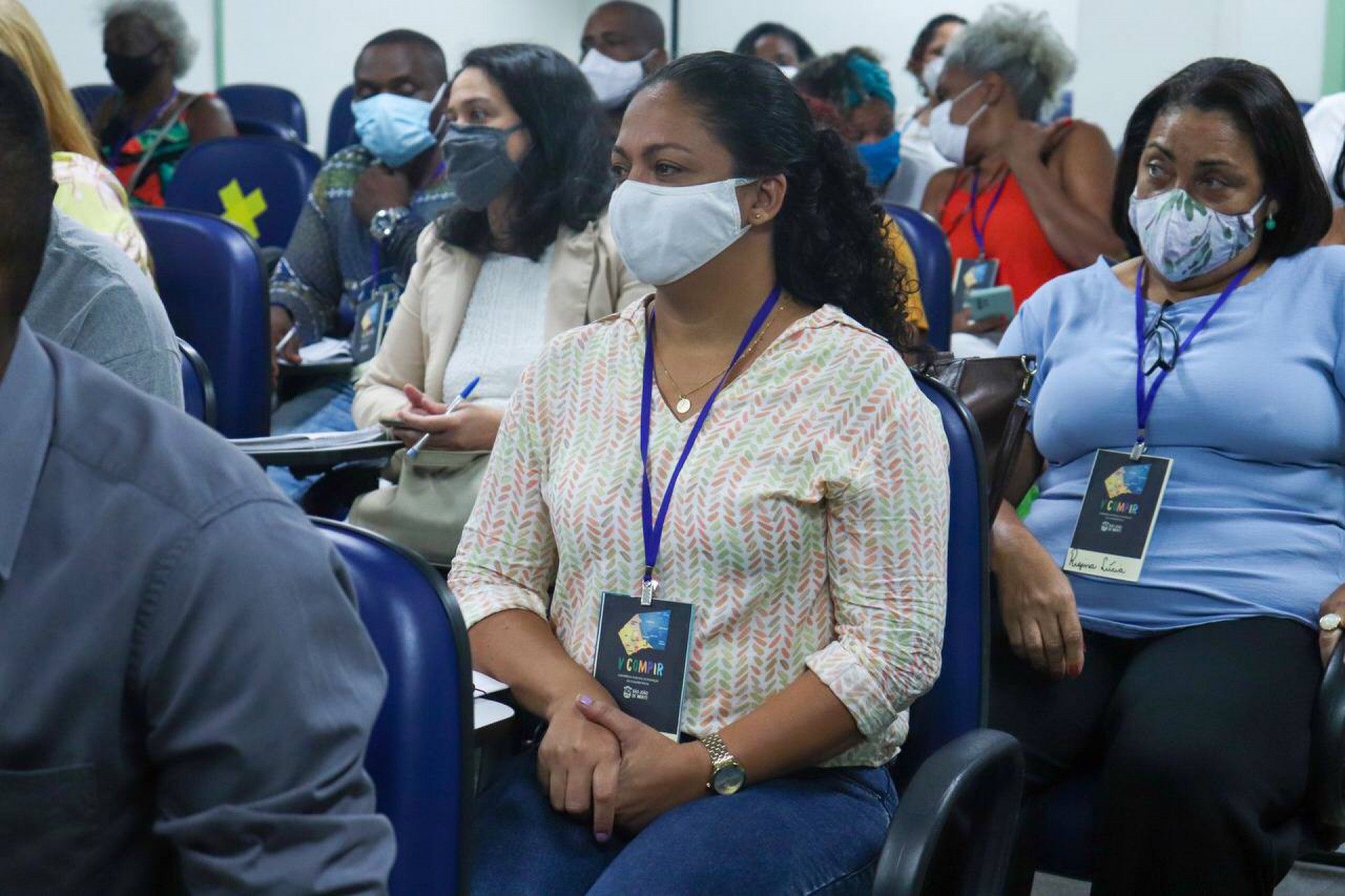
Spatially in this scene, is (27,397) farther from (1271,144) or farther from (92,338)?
(1271,144)

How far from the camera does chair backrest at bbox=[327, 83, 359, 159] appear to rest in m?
6.31

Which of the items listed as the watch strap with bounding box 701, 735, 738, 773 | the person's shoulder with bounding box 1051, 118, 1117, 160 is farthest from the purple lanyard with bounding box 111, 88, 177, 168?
the watch strap with bounding box 701, 735, 738, 773

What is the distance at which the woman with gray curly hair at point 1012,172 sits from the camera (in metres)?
3.55

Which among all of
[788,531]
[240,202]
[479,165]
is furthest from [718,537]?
[240,202]

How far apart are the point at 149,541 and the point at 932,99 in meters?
4.34

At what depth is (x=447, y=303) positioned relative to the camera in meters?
2.69

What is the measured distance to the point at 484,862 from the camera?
1563 millimetres

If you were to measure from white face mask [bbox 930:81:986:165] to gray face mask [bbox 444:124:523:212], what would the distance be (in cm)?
154

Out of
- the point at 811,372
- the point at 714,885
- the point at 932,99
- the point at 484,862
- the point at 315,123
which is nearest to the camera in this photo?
the point at 714,885

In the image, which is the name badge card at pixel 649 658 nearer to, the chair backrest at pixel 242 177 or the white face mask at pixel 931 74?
the chair backrest at pixel 242 177

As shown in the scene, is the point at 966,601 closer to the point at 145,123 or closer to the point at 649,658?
the point at 649,658

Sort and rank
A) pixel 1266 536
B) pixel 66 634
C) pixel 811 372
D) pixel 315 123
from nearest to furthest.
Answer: pixel 66 634
pixel 811 372
pixel 1266 536
pixel 315 123

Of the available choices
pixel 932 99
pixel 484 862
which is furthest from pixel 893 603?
pixel 932 99

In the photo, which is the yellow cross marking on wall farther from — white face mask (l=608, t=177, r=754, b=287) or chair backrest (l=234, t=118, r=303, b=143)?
white face mask (l=608, t=177, r=754, b=287)
